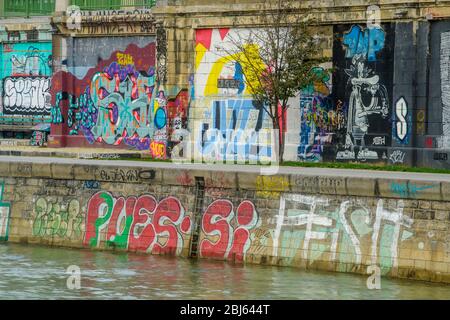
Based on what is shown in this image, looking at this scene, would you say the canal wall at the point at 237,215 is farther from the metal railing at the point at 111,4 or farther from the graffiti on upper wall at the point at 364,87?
the metal railing at the point at 111,4

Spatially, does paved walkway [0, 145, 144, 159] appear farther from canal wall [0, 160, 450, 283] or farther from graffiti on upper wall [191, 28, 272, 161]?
canal wall [0, 160, 450, 283]

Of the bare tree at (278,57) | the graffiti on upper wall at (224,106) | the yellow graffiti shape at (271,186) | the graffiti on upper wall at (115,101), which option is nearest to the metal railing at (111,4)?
the graffiti on upper wall at (115,101)

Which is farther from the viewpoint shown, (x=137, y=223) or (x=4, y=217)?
(x=4, y=217)

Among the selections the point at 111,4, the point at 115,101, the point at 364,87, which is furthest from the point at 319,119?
the point at 111,4

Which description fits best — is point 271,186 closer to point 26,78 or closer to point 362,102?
point 362,102

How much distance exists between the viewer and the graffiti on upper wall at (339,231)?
29.7m

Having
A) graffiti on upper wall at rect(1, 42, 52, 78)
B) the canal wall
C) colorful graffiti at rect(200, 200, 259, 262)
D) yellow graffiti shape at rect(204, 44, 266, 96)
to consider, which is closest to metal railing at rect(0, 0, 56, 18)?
graffiti on upper wall at rect(1, 42, 52, 78)

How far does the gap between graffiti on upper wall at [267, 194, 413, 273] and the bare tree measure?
477 inches

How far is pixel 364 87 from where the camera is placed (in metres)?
44.2

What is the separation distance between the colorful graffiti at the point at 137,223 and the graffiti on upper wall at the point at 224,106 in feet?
39.1

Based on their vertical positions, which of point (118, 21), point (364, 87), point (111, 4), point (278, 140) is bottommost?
point (278, 140)

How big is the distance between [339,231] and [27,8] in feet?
101
